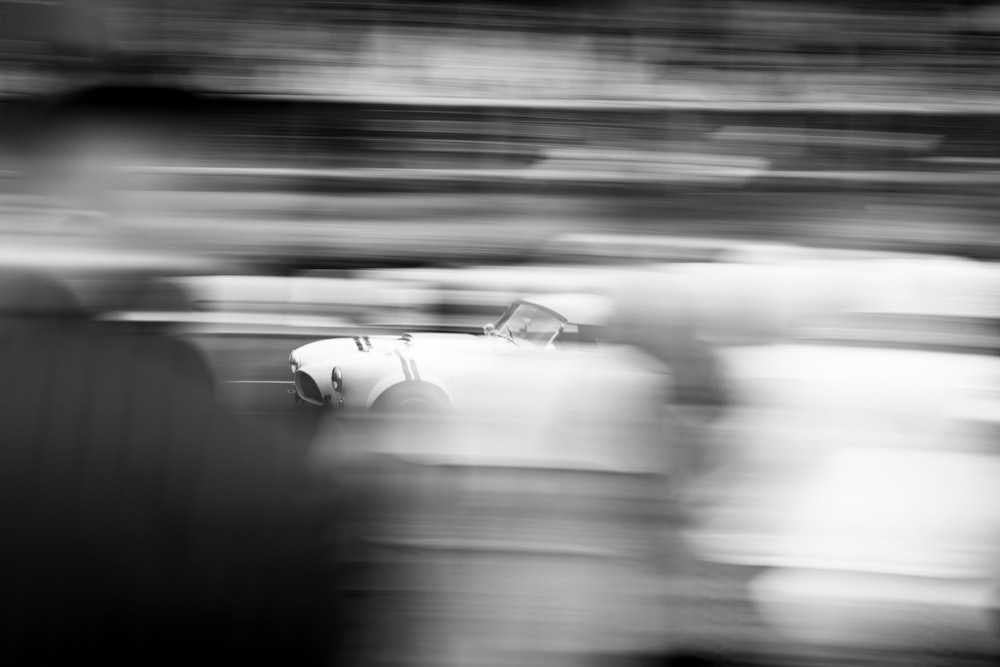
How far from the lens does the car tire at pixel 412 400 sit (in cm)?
147

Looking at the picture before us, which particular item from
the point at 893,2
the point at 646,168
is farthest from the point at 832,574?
the point at 893,2

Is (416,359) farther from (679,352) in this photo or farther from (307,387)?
(679,352)

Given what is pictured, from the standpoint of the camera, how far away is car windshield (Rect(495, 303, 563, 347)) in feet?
4.85

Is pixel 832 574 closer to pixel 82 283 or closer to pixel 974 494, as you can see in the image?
pixel 974 494

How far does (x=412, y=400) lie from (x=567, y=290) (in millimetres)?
268

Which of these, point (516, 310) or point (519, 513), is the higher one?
point (516, 310)

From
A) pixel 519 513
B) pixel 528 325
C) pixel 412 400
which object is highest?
pixel 528 325

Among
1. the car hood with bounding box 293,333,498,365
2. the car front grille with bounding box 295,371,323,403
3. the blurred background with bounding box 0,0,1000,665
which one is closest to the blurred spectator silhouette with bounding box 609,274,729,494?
the blurred background with bounding box 0,0,1000,665

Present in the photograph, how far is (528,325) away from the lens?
149cm

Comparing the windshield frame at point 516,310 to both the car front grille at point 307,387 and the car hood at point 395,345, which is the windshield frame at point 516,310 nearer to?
the car hood at point 395,345

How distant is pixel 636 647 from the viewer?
1.48m

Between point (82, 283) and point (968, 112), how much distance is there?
1.26 m

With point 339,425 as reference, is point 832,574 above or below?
below

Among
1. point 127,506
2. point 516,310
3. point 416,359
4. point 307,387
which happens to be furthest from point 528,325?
point 127,506
